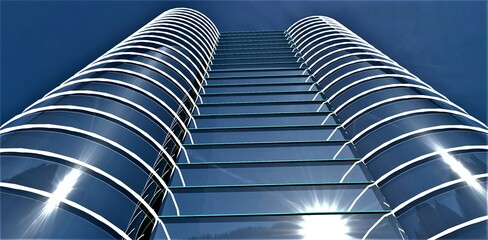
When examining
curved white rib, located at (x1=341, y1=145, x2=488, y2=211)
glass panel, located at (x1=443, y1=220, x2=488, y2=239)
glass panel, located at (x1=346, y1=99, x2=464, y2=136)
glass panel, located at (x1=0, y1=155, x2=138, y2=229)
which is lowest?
glass panel, located at (x1=443, y1=220, x2=488, y2=239)

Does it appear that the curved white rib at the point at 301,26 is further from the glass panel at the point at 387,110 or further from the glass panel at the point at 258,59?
the glass panel at the point at 387,110

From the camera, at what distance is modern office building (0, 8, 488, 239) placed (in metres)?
9.63

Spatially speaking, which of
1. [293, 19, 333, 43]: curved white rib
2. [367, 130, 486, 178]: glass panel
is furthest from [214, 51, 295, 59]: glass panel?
[367, 130, 486, 178]: glass panel

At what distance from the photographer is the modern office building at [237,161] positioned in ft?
31.6

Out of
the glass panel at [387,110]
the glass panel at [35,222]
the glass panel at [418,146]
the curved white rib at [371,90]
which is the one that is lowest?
the glass panel at [35,222]

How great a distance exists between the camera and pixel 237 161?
45.0 feet

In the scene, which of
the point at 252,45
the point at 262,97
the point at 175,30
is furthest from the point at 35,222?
the point at 252,45

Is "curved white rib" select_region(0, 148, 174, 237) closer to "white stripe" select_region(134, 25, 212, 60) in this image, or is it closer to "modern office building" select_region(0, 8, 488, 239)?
"modern office building" select_region(0, 8, 488, 239)

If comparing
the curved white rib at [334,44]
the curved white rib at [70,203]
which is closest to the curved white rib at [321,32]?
the curved white rib at [334,44]

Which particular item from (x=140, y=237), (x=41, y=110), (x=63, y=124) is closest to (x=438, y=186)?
(x=140, y=237)

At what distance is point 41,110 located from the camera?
1292cm

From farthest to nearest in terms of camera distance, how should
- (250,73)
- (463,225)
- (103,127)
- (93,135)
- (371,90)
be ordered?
(250,73) < (371,90) < (103,127) < (93,135) < (463,225)

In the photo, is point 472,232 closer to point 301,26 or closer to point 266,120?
point 266,120

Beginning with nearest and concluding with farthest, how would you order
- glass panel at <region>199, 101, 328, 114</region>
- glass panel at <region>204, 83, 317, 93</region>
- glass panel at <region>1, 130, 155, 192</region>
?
glass panel at <region>1, 130, 155, 192</region> < glass panel at <region>199, 101, 328, 114</region> < glass panel at <region>204, 83, 317, 93</region>
